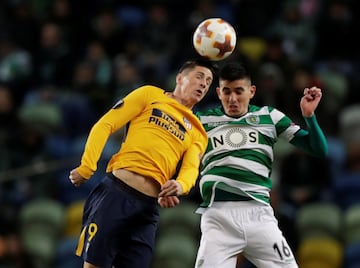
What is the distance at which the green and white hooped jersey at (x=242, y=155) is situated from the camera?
761cm

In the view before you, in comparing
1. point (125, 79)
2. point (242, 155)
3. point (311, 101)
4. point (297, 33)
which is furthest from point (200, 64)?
point (297, 33)

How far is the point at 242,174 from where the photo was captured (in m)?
7.59

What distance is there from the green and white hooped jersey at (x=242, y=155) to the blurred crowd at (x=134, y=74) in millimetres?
2735

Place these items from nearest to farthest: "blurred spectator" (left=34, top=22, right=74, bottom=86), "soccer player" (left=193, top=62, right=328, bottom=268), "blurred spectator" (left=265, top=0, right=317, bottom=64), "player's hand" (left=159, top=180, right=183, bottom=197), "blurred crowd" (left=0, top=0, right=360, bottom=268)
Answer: "player's hand" (left=159, top=180, right=183, bottom=197) < "soccer player" (left=193, top=62, right=328, bottom=268) < "blurred crowd" (left=0, top=0, right=360, bottom=268) < "blurred spectator" (left=265, top=0, right=317, bottom=64) < "blurred spectator" (left=34, top=22, right=74, bottom=86)

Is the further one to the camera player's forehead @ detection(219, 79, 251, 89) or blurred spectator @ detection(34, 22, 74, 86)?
blurred spectator @ detection(34, 22, 74, 86)

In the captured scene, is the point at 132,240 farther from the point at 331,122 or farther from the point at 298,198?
the point at 331,122

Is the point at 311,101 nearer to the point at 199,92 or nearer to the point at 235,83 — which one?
the point at 235,83

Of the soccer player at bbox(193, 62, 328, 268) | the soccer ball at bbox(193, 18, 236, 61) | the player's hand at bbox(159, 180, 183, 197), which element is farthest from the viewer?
the soccer ball at bbox(193, 18, 236, 61)

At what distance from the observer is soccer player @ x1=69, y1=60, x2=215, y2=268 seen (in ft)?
24.0

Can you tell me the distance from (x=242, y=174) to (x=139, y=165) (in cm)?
74

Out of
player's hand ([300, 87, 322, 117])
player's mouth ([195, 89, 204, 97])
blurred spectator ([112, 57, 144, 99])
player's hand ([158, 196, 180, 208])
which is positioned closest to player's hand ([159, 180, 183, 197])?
player's hand ([158, 196, 180, 208])

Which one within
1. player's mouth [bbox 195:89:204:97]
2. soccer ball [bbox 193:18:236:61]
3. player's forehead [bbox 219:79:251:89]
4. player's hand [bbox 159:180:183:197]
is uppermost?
soccer ball [bbox 193:18:236:61]

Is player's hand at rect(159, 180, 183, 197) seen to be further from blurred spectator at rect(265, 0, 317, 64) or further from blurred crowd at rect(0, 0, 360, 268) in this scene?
blurred spectator at rect(265, 0, 317, 64)

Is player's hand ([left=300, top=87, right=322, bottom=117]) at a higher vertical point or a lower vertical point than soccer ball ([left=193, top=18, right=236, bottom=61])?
lower
